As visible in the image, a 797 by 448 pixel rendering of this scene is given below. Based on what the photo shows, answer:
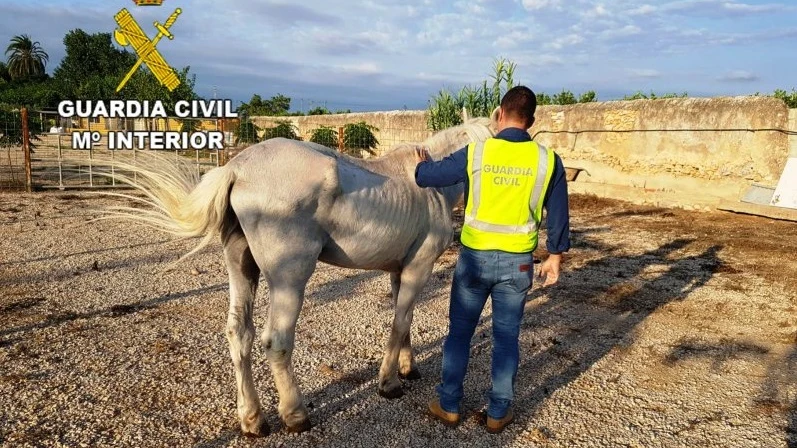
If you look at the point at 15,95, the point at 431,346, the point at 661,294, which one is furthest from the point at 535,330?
the point at 15,95

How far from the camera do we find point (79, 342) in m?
4.37

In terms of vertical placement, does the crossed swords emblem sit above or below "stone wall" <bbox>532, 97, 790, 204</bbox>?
above

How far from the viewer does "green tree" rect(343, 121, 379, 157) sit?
643 inches

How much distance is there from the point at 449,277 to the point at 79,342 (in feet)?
13.5

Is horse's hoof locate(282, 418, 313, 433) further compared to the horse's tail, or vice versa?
horse's hoof locate(282, 418, 313, 433)

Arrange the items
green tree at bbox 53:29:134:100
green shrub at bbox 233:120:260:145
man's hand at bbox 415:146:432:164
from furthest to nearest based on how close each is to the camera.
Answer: green tree at bbox 53:29:134:100
green shrub at bbox 233:120:260:145
man's hand at bbox 415:146:432:164

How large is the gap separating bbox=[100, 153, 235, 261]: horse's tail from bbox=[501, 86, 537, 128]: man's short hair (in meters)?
1.60

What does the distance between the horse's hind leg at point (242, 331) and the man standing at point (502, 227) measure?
1.15 m

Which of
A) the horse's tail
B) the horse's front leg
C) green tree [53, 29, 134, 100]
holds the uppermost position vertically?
green tree [53, 29, 134, 100]

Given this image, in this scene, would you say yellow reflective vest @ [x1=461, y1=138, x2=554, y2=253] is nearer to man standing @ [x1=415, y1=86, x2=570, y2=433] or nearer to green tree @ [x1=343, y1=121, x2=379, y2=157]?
man standing @ [x1=415, y1=86, x2=570, y2=433]

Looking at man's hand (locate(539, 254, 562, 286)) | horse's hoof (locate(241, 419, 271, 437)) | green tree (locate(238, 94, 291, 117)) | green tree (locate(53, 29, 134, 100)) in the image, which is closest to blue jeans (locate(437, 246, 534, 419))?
man's hand (locate(539, 254, 562, 286))

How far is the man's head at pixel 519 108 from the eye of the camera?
9.78 feet

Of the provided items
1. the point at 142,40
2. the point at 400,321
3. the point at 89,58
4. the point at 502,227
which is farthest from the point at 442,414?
the point at 89,58

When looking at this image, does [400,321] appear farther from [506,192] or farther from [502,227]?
[506,192]
